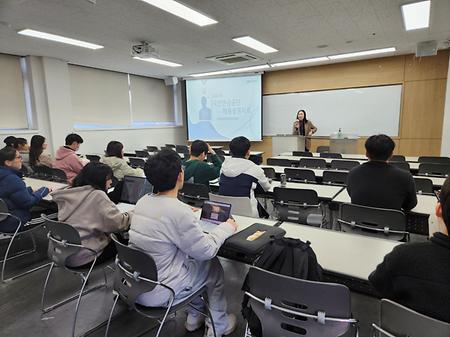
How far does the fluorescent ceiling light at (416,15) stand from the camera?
4.07m

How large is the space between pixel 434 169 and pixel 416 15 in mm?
2360

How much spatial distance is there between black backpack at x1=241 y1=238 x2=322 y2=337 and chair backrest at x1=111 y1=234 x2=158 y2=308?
502 millimetres

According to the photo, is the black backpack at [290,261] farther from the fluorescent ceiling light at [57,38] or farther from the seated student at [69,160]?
the fluorescent ceiling light at [57,38]

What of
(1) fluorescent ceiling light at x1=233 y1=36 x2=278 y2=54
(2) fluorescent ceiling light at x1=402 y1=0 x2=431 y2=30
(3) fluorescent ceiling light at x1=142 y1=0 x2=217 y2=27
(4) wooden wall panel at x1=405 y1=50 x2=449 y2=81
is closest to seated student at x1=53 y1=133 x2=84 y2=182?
(3) fluorescent ceiling light at x1=142 y1=0 x2=217 y2=27

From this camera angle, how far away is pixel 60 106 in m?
6.93

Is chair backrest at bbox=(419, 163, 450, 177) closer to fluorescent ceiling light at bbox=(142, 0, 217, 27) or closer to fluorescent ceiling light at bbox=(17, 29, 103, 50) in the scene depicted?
fluorescent ceiling light at bbox=(142, 0, 217, 27)

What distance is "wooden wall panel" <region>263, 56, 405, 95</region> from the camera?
7488 millimetres

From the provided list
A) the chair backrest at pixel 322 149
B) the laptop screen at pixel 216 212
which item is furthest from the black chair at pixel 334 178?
the chair backrest at pixel 322 149

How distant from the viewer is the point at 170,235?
61.2 inches

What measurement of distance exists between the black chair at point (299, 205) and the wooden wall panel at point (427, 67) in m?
6.26

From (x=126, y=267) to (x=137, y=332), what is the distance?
755 millimetres

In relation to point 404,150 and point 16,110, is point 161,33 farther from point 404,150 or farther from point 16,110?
point 404,150

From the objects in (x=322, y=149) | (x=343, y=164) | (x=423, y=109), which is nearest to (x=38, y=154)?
(x=343, y=164)

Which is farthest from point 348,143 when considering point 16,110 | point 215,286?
point 16,110
